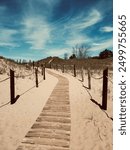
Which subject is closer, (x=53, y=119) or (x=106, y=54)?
(x=53, y=119)

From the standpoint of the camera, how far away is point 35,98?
419 inches

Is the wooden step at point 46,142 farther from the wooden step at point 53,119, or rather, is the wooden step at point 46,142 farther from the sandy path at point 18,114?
the wooden step at point 53,119

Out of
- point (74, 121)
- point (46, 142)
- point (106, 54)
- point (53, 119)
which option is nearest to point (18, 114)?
point (53, 119)

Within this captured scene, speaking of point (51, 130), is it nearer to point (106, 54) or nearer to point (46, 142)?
point (46, 142)

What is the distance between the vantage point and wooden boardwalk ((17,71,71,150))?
6.36 metres

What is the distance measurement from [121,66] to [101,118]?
3371mm

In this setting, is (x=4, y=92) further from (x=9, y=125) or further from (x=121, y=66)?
(x=121, y=66)

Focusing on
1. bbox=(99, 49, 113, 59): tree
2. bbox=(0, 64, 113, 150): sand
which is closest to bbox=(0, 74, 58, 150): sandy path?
bbox=(0, 64, 113, 150): sand

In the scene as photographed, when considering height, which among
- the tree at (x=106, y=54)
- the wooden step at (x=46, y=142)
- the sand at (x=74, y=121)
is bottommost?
the wooden step at (x=46, y=142)

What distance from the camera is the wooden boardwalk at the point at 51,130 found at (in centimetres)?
636

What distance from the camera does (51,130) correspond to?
716 centimetres

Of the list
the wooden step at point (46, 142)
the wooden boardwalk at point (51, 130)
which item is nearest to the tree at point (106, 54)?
the wooden boardwalk at point (51, 130)

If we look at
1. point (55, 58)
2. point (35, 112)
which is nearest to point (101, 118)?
point (35, 112)

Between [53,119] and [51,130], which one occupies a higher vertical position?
[53,119]
